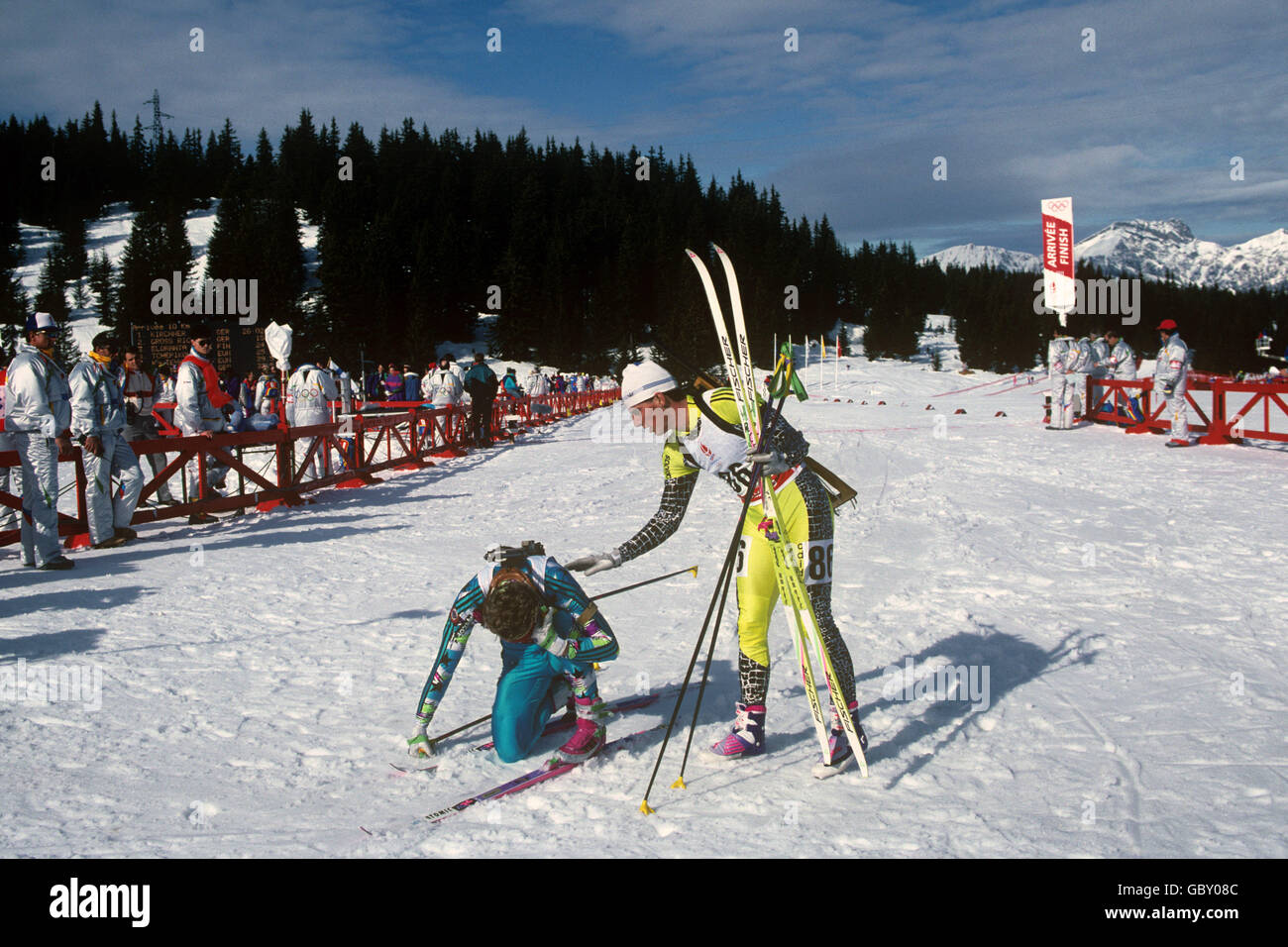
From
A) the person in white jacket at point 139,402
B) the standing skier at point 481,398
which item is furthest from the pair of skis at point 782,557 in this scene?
the standing skier at point 481,398

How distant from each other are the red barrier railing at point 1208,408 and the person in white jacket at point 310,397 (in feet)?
46.6

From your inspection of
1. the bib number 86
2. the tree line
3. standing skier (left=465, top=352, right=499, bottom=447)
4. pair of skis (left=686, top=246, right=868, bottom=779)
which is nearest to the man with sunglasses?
pair of skis (left=686, top=246, right=868, bottom=779)

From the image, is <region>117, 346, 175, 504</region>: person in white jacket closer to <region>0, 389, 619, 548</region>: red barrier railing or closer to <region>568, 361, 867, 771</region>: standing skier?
<region>0, 389, 619, 548</region>: red barrier railing

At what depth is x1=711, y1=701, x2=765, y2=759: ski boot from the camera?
Answer: 4102mm

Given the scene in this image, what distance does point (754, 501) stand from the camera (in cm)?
408

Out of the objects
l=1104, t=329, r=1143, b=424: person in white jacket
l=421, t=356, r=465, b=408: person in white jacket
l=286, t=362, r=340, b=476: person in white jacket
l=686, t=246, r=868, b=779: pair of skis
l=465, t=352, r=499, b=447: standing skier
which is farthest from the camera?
l=465, t=352, r=499, b=447: standing skier

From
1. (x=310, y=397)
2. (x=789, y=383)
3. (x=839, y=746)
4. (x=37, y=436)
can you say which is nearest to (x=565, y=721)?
(x=839, y=746)

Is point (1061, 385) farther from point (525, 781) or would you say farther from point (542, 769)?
point (525, 781)

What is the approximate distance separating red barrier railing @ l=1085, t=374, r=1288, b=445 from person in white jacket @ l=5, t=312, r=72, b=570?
1612 cm

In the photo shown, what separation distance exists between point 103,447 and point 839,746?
7.61 metres

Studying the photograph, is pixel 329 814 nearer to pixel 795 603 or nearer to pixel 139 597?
pixel 795 603

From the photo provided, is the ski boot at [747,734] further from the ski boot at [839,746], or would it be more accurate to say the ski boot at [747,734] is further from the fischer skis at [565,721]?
the fischer skis at [565,721]

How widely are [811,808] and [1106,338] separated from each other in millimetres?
19575
